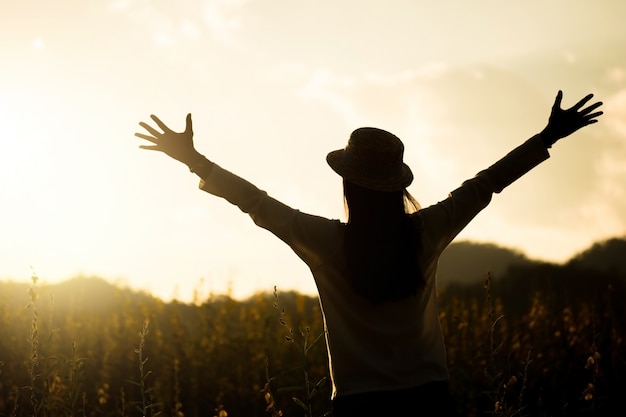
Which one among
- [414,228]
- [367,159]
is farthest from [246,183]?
[414,228]

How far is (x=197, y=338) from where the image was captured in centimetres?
951

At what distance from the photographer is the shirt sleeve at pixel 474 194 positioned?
313 cm

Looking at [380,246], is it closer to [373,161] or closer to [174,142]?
[373,161]

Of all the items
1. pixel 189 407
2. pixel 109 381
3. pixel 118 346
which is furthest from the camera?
pixel 118 346

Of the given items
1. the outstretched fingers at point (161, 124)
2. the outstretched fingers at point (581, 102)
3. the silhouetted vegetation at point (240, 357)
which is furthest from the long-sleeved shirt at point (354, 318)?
the silhouetted vegetation at point (240, 357)

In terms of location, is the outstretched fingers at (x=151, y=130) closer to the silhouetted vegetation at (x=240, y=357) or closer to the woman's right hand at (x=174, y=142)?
the woman's right hand at (x=174, y=142)

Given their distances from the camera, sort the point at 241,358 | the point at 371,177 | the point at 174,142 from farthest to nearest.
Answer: the point at 241,358
the point at 174,142
the point at 371,177

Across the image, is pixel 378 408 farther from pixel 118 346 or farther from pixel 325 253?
pixel 118 346

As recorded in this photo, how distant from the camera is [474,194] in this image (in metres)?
3.33

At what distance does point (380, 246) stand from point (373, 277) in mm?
124

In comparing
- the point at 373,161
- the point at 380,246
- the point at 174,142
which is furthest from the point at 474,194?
the point at 174,142

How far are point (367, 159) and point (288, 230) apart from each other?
1.47 feet

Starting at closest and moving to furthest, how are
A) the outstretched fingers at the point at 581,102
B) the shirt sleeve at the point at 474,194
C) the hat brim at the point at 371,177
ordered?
1. the hat brim at the point at 371,177
2. the shirt sleeve at the point at 474,194
3. the outstretched fingers at the point at 581,102

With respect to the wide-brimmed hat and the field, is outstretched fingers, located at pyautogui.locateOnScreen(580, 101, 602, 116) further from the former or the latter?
the field
